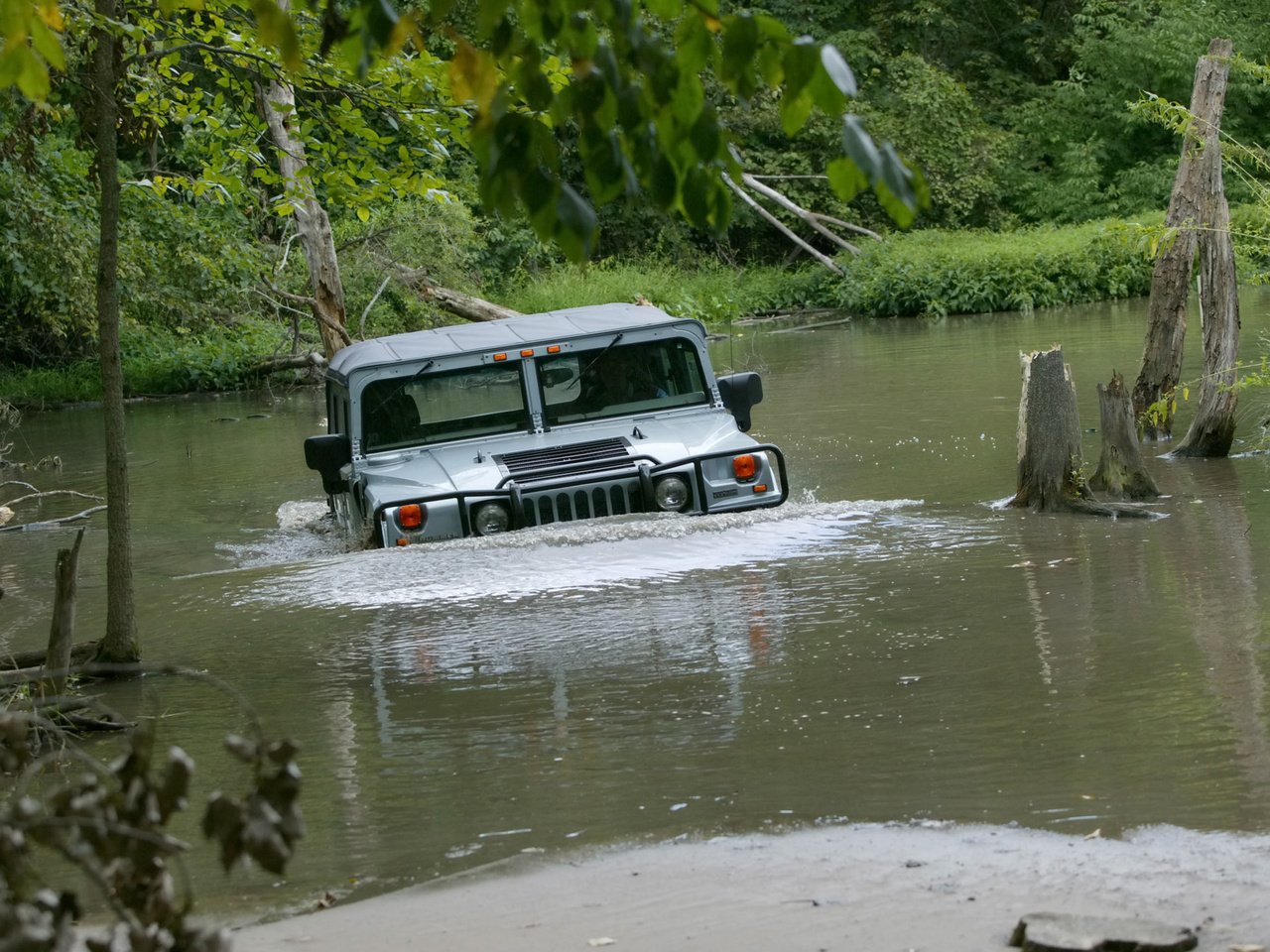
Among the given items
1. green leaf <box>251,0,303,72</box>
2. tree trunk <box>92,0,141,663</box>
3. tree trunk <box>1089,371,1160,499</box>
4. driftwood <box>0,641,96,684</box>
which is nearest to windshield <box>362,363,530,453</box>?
tree trunk <box>92,0,141,663</box>

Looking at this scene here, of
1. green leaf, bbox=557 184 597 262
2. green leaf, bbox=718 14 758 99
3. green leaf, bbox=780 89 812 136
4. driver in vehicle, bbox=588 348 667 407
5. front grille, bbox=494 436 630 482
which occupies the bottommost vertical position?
front grille, bbox=494 436 630 482

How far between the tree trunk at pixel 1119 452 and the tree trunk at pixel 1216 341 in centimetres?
229

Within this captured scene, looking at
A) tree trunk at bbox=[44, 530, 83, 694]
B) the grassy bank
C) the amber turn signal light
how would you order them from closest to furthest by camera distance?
1. tree trunk at bbox=[44, 530, 83, 694]
2. the amber turn signal light
3. the grassy bank

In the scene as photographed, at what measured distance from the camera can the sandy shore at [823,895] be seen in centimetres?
383

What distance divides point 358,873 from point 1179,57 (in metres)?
38.8

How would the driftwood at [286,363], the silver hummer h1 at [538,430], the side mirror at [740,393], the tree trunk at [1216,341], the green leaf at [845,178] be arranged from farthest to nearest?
the driftwood at [286,363], the tree trunk at [1216,341], the side mirror at [740,393], the silver hummer h1 at [538,430], the green leaf at [845,178]

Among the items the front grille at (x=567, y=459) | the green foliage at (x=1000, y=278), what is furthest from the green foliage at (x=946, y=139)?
the front grille at (x=567, y=459)

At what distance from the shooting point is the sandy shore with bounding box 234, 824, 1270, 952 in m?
3.83

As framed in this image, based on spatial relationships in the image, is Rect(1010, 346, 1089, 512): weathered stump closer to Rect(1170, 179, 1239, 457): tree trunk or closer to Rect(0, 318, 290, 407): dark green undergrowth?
Rect(1170, 179, 1239, 457): tree trunk

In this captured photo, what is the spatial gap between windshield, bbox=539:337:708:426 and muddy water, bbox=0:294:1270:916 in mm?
1121

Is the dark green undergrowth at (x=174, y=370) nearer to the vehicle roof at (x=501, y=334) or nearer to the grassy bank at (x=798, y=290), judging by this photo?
the grassy bank at (x=798, y=290)

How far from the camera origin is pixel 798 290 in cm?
3591

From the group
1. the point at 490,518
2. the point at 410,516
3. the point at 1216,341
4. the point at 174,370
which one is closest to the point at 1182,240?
the point at 1216,341

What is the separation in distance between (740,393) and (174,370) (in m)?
17.3
